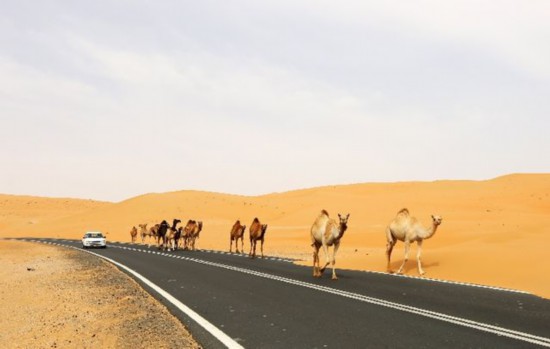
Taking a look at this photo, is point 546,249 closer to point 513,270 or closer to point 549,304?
point 513,270

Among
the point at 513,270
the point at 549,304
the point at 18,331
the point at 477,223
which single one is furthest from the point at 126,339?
the point at 477,223

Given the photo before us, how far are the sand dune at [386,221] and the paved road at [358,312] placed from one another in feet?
10.9

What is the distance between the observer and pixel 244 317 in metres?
10.8

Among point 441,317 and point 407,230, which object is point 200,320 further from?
point 407,230

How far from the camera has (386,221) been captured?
71188 mm

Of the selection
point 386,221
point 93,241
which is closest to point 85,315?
point 93,241

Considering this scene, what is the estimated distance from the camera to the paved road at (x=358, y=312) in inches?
346

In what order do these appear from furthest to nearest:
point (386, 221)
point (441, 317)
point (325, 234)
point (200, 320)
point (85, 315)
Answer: point (386, 221) < point (325, 234) < point (85, 315) < point (441, 317) < point (200, 320)

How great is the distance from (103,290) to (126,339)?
24.6 feet

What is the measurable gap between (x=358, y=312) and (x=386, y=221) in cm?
6109

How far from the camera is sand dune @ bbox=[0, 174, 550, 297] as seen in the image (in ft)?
69.9

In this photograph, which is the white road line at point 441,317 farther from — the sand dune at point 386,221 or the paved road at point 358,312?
the sand dune at point 386,221

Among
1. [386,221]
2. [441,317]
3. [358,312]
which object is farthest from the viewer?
[386,221]

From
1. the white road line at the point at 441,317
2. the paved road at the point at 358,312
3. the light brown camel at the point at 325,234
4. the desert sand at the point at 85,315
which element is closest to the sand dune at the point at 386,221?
the paved road at the point at 358,312
